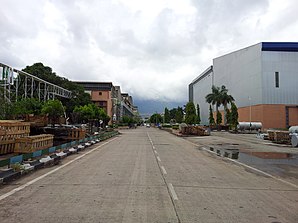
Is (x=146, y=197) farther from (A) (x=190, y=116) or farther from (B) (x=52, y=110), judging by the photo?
(A) (x=190, y=116)

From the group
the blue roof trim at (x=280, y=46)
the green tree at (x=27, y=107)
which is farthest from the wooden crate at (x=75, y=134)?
the blue roof trim at (x=280, y=46)

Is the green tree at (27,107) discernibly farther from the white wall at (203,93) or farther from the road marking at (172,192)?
the white wall at (203,93)

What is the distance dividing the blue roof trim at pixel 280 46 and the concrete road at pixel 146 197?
75.3 meters

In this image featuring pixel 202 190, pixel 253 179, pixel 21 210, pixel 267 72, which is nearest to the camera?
pixel 21 210

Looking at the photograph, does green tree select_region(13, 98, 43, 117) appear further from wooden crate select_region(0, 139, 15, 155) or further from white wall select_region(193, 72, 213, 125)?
white wall select_region(193, 72, 213, 125)

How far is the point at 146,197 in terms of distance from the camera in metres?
7.62

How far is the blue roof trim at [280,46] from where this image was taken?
263 feet

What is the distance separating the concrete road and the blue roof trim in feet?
247

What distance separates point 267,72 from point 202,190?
7757 centimetres

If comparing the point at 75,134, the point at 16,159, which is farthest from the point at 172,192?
the point at 75,134

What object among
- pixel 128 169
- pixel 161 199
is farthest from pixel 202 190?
pixel 128 169

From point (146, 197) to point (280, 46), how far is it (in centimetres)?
8241

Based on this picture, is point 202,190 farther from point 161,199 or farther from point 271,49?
point 271,49

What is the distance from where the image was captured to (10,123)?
57.5ft
